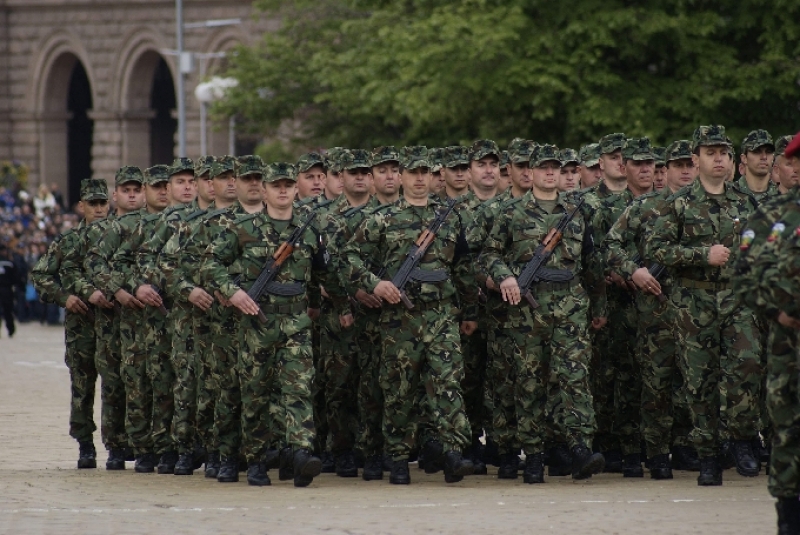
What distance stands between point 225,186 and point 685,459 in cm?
387

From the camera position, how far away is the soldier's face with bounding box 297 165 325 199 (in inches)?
648

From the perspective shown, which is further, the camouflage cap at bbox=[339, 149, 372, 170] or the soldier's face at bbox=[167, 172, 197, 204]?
the soldier's face at bbox=[167, 172, 197, 204]

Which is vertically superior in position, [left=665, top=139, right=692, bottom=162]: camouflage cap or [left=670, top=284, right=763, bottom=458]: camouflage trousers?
[left=665, top=139, right=692, bottom=162]: camouflage cap

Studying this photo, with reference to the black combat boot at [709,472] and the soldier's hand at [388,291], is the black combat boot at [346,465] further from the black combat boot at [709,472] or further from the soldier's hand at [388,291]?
the black combat boot at [709,472]

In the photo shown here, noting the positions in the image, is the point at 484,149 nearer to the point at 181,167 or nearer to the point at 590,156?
the point at 590,156

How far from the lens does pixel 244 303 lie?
13547mm

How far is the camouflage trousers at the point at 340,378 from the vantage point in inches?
577

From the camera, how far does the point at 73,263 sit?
52.1 ft

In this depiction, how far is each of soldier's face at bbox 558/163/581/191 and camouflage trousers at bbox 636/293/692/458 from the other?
165cm

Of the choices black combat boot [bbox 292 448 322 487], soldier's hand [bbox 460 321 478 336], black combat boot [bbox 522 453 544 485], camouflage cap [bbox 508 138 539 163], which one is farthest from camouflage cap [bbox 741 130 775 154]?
black combat boot [bbox 292 448 322 487]

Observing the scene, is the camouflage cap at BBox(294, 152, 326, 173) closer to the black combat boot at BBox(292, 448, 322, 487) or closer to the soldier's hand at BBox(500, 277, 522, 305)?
the soldier's hand at BBox(500, 277, 522, 305)

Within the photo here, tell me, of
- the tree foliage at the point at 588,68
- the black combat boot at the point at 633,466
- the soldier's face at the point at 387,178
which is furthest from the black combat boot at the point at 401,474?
the tree foliage at the point at 588,68

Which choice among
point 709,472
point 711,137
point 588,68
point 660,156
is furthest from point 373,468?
point 588,68

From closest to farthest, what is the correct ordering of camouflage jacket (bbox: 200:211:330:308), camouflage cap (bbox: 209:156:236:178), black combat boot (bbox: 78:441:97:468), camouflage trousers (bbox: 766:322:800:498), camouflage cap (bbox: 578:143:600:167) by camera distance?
camouflage trousers (bbox: 766:322:800:498), camouflage jacket (bbox: 200:211:330:308), camouflage cap (bbox: 209:156:236:178), black combat boot (bbox: 78:441:97:468), camouflage cap (bbox: 578:143:600:167)
